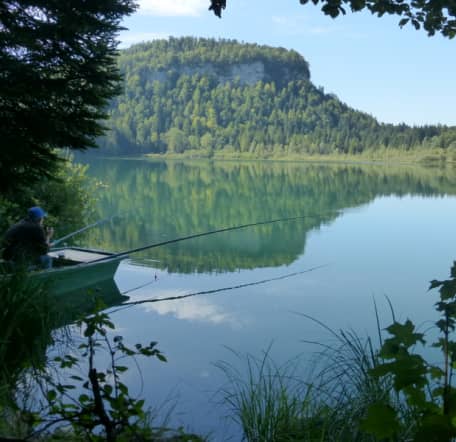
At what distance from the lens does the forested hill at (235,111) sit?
106 metres

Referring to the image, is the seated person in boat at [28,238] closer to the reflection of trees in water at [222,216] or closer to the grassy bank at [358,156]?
the reflection of trees in water at [222,216]

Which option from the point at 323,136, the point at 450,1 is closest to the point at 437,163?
the point at 323,136

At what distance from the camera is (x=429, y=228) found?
17.5 metres

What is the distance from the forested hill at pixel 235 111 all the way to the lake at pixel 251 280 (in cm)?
7044

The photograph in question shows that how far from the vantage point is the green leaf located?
4.82 ft

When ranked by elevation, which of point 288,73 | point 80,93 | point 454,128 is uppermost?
point 288,73

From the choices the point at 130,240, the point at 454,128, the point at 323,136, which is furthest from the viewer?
the point at 323,136

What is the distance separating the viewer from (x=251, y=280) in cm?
1034

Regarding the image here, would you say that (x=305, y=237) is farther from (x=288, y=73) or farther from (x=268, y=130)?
(x=288, y=73)

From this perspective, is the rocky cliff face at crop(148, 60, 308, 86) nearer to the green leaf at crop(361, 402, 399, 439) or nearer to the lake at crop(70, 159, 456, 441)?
the lake at crop(70, 159, 456, 441)

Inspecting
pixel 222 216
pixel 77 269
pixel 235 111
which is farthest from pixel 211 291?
pixel 235 111

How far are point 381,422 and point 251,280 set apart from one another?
887 centimetres

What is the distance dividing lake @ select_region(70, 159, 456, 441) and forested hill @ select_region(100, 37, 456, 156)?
70436 mm

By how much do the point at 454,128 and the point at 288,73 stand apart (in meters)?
73.6
